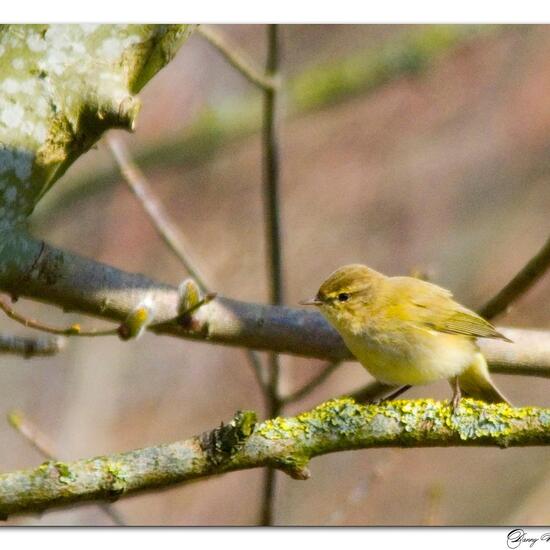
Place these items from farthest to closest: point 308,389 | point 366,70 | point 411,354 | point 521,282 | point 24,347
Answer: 1. point 366,70
2. point 308,389
3. point 411,354
4. point 521,282
5. point 24,347

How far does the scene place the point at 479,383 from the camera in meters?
2.10

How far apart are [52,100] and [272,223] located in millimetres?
723

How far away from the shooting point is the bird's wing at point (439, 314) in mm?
2041

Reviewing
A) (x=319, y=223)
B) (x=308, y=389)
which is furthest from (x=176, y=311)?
(x=319, y=223)

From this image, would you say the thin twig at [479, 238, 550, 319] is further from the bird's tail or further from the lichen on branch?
the lichen on branch

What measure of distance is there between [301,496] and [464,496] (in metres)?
0.63

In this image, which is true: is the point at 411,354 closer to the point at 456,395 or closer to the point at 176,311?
the point at 456,395

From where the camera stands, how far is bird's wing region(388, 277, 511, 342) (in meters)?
2.04

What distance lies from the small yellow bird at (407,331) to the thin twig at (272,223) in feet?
0.45

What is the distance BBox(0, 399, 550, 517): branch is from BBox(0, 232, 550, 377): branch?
287 mm

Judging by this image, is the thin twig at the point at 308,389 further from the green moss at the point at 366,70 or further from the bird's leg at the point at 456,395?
the green moss at the point at 366,70

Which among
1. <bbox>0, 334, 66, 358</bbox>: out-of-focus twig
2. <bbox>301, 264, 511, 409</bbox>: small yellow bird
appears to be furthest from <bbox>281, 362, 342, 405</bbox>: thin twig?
<bbox>0, 334, 66, 358</bbox>: out-of-focus twig

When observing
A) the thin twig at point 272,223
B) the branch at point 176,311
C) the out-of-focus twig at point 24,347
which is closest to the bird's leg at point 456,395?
the branch at point 176,311
